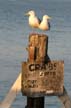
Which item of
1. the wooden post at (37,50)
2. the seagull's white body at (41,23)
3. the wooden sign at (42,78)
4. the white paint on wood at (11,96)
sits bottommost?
the white paint on wood at (11,96)

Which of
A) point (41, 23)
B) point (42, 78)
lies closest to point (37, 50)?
point (42, 78)

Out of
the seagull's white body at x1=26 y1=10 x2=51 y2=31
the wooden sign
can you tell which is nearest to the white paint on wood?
the wooden sign

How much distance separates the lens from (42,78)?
762 cm

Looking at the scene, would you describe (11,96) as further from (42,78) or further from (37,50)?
(37,50)

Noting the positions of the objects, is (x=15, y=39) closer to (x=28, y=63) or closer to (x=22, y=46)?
(x=22, y=46)

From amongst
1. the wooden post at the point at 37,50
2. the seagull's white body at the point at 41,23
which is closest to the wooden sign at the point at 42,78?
the wooden post at the point at 37,50

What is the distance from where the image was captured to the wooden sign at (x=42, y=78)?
299 inches

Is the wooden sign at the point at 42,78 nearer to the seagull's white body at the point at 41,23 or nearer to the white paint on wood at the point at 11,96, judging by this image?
the white paint on wood at the point at 11,96

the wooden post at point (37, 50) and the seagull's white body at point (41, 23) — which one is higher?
the seagull's white body at point (41, 23)

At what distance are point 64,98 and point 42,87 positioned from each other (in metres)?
0.34

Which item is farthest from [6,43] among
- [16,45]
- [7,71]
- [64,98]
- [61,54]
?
[64,98]

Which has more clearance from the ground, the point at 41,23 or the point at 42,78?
the point at 41,23

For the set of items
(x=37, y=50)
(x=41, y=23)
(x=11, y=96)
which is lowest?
(x=11, y=96)

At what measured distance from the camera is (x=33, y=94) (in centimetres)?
759
